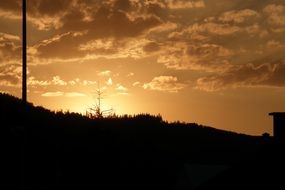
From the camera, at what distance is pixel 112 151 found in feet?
164

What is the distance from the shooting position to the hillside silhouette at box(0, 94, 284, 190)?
142 ft

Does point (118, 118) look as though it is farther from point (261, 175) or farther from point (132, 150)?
point (261, 175)

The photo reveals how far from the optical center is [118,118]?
6181cm

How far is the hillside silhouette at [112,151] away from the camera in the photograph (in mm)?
43422

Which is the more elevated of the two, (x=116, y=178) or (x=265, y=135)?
(x=265, y=135)

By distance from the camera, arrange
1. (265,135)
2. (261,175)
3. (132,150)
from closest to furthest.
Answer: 1. (261,175)
2. (265,135)
3. (132,150)

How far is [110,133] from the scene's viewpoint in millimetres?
53312

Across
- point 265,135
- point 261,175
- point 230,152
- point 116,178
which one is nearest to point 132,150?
point 116,178

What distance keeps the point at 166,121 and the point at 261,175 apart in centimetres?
4712

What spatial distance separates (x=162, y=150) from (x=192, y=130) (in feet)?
33.6

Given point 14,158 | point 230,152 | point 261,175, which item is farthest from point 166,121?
point 261,175

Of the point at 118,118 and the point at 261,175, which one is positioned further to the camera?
the point at 118,118

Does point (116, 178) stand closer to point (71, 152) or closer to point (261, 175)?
point (71, 152)

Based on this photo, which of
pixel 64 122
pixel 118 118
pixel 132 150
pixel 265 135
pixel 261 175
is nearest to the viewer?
pixel 261 175
